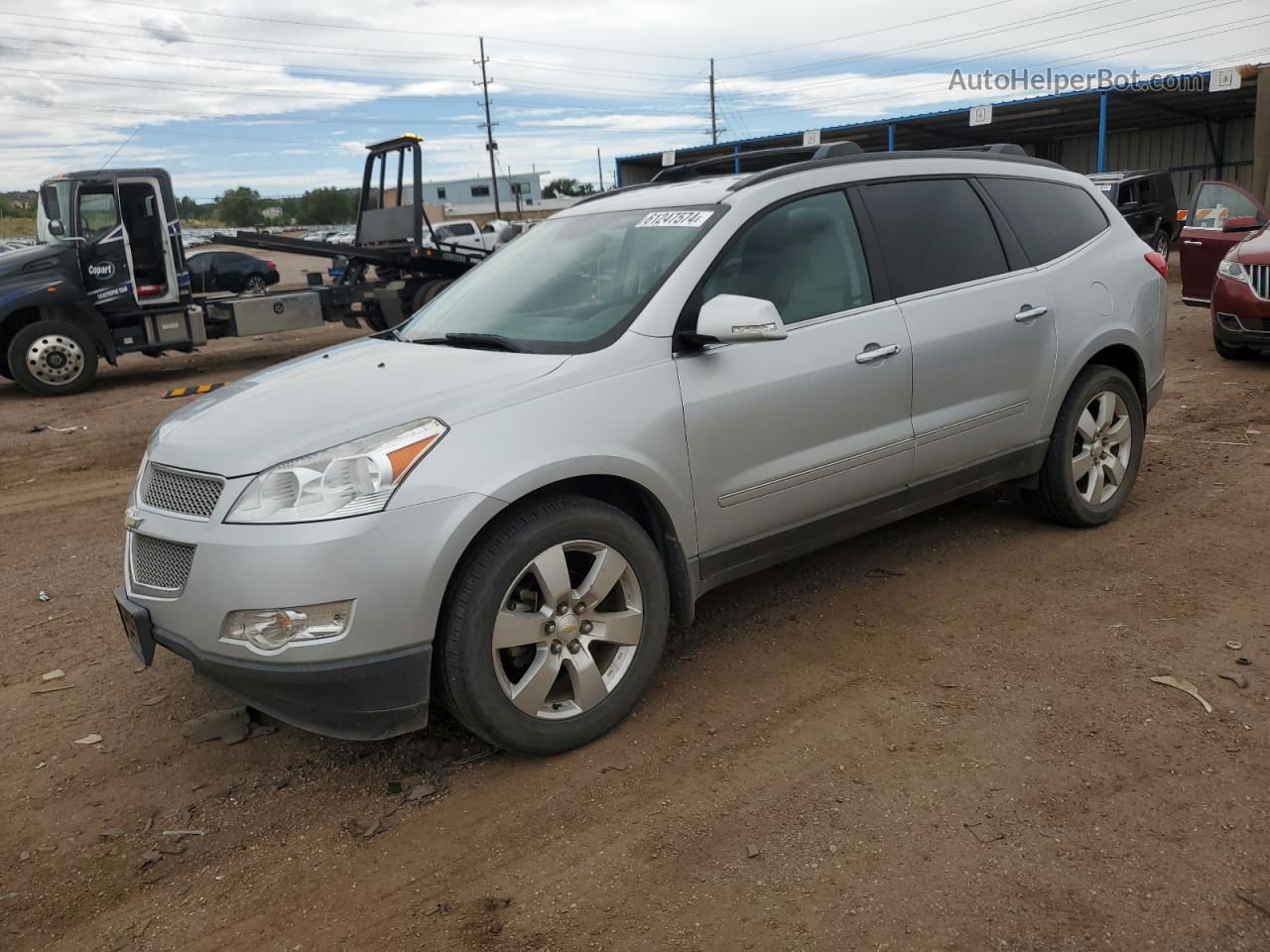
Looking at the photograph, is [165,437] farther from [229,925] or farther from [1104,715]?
[1104,715]

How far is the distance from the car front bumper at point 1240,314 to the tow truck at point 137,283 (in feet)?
28.2

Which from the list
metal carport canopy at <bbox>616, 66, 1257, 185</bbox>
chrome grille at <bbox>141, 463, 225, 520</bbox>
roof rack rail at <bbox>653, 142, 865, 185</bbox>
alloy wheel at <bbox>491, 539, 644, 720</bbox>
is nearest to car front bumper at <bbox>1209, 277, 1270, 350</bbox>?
roof rack rail at <bbox>653, 142, 865, 185</bbox>

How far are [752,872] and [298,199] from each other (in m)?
96.9

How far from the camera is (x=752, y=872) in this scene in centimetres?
264

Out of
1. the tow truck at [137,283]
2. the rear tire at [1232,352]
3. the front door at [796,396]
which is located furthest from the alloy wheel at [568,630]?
the tow truck at [137,283]

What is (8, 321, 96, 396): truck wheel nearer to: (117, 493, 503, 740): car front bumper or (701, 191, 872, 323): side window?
(117, 493, 503, 740): car front bumper

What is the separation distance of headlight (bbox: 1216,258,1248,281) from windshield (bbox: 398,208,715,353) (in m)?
7.00

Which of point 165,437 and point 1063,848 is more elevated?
point 165,437

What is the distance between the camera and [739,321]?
10.8ft

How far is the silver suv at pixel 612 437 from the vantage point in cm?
288

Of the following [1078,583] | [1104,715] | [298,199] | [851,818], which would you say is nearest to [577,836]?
[851,818]

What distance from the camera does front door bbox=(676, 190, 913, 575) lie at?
3.53 metres

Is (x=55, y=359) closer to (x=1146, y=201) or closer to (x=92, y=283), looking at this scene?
(x=92, y=283)

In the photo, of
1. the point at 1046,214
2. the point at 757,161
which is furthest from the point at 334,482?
the point at 1046,214
